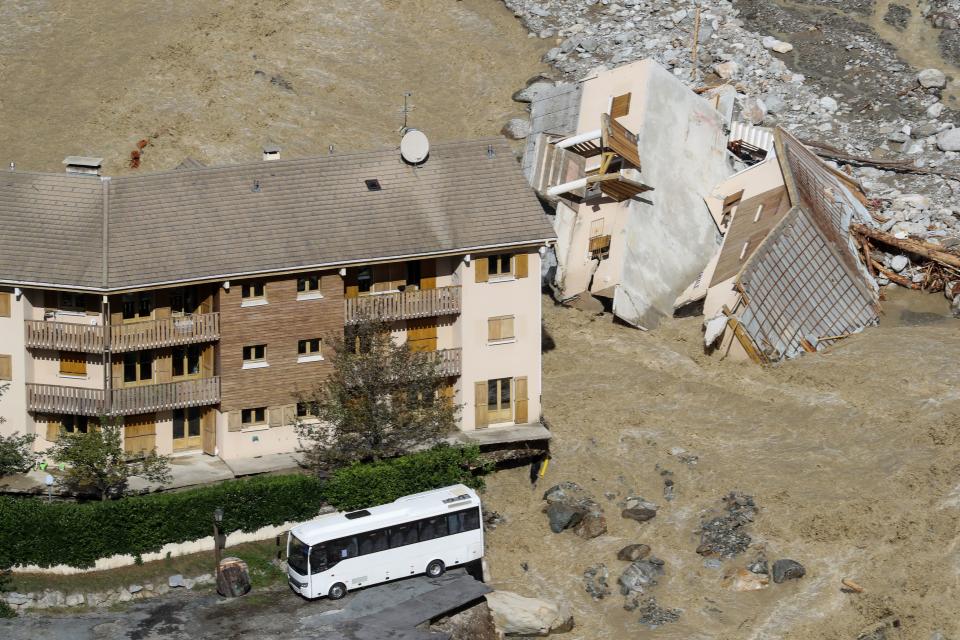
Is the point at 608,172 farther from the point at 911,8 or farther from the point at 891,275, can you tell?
the point at 911,8

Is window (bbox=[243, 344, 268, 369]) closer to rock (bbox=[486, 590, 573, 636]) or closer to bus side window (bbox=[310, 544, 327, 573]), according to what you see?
bus side window (bbox=[310, 544, 327, 573])

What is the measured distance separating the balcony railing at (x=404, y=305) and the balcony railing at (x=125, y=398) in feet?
19.8

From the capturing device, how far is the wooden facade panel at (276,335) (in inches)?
2709

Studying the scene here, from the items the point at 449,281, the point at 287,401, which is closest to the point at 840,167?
the point at 449,281

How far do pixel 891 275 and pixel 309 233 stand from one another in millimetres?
34206

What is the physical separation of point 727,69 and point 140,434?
53112mm

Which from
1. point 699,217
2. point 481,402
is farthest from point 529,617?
point 699,217

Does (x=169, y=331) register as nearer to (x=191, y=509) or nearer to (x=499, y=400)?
(x=191, y=509)

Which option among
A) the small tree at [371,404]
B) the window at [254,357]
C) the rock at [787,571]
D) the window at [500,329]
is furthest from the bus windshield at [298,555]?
the rock at [787,571]

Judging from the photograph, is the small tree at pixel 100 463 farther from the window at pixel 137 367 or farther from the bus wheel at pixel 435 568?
the bus wheel at pixel 435 568

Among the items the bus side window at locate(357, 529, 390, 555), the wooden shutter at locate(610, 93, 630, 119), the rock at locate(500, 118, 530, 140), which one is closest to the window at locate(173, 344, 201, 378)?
the bus side window at locate(357, 529, 390, 555)

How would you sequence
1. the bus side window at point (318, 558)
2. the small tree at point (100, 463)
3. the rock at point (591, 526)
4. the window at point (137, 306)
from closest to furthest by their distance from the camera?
1. the bus side window at point (318, 558)
2. the small tree at point (100, 463)
3. the window at point (137, 306)
4. the rock at point (591, 526)

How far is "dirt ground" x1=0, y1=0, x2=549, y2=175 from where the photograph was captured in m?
105

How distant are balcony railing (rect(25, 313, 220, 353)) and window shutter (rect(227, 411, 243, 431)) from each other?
3.09 meters
